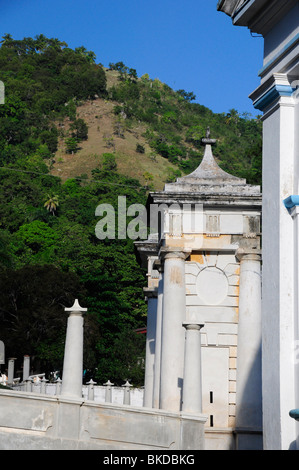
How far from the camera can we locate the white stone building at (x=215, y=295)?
2184 centimetres

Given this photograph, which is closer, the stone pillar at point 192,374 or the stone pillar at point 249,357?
the stone pillar at point 192,374

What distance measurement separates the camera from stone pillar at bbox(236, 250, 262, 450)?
21.3 m

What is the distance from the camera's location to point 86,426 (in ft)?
58.2

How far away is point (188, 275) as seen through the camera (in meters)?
23.3

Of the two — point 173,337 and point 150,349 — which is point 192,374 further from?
point 150,349

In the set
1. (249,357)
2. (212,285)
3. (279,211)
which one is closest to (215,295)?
(212,285)

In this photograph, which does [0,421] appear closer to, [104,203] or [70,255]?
[70,255]

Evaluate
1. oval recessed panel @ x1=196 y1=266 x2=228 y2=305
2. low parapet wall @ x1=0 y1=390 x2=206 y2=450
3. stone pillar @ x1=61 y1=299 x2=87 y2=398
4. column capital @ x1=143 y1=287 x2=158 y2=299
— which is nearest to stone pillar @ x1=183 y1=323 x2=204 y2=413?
low parapet wall @ x1=0 y1=390 x2=206 y2=450

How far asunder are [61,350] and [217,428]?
47189 mm

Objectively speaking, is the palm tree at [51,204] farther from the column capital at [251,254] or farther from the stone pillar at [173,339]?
the column capital at [251,254]

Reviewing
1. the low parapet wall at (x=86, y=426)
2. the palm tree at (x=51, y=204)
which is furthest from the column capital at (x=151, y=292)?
the palm tree at (x=51, y=204)

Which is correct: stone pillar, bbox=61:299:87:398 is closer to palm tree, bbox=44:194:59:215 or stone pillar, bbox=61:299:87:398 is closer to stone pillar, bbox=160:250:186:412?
stone pillar, bbox=160:250:186:412

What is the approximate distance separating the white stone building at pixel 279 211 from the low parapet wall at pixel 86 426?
19.7 feet

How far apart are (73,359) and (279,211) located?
7.40 meters
